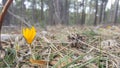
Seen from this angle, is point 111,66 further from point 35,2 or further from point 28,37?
point 35,2

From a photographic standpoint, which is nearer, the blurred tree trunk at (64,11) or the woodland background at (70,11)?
the blurred tree trunk at (64,11)

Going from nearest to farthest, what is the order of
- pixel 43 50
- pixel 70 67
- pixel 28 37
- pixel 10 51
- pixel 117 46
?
pixel 70 67
pixel 28 37
pixel 10 51
pixel 43 50
pixel 117 46

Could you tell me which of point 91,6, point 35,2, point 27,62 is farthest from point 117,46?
point 91,6

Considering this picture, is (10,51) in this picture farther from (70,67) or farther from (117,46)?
(117,46)

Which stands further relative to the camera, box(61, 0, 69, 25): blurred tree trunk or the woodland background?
the woodland background

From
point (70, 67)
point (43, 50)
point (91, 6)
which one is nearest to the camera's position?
point (70, 67)

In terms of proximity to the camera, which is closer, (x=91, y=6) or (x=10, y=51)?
(x=10, y=51)

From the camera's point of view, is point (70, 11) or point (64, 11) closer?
point (64, 11)

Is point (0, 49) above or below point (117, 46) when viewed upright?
above

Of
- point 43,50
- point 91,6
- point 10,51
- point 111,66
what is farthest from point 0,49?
point 91,6
